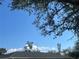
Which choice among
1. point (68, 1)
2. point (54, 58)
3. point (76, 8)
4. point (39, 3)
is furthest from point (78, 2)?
point (54, 58)

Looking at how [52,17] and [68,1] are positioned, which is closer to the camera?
[68,1]

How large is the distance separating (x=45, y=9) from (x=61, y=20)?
124cm

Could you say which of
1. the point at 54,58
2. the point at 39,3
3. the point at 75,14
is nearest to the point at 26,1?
the point at 39,3

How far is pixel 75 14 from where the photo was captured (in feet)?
57.4

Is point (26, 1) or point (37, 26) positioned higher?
point (26, 1)

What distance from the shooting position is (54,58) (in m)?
55.1

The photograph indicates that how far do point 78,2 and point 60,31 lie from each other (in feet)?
12.0

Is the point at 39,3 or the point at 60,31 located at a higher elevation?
the point at 39,3

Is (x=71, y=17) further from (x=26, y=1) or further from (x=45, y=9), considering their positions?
(x=26, y=1)

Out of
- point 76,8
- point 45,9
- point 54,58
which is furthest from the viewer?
point 54,58

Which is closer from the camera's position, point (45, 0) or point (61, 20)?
point (45, 0)

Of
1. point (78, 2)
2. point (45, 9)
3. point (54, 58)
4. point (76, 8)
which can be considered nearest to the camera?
point (78, 2)

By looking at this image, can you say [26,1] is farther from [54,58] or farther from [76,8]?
[54,58]

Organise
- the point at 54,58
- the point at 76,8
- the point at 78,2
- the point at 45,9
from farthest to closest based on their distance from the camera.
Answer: the point at 54,58, the point at 45,9, the point at 76,8, the point at 78,2
